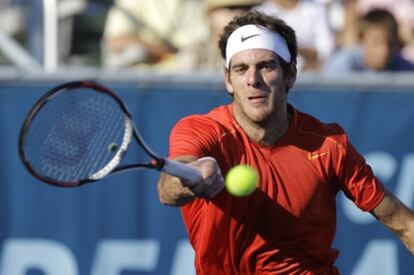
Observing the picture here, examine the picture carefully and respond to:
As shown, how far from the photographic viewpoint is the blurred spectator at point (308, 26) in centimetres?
938

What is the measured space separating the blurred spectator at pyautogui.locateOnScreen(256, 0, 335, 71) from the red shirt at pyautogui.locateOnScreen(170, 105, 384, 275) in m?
3.74

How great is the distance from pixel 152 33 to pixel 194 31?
610mm

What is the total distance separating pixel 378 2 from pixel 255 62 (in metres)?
4.60

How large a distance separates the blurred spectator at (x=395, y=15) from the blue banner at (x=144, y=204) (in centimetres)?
184

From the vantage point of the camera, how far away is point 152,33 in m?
10.6

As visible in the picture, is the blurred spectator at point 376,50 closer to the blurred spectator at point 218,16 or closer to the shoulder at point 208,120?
the blurred spectator at point 218,16

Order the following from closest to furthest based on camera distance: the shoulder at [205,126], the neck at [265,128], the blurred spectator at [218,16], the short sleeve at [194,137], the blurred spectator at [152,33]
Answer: the short sleeve at [194,137], the shoulder at [205,126], the neck at [265,128], the blurred spectator at [218,16], the blurred spectator at [152,33]

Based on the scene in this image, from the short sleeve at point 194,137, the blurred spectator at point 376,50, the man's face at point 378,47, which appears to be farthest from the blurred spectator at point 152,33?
the short sleeve at point 194,137

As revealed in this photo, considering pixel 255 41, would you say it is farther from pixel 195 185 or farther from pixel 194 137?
pixel 195 185

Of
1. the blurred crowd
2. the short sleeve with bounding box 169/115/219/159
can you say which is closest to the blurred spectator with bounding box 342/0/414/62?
the blurred crowd

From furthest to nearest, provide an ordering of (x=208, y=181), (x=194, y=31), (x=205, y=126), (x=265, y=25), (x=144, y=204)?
(x=194, y=31), (x=144, y=204), (x=265, y=25), (x=205, y=126), (x=208, y=181)

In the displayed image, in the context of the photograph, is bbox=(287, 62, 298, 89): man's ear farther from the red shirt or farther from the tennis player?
the red shirt

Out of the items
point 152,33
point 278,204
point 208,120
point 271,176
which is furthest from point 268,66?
point 152,33

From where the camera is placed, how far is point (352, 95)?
7945 mm
